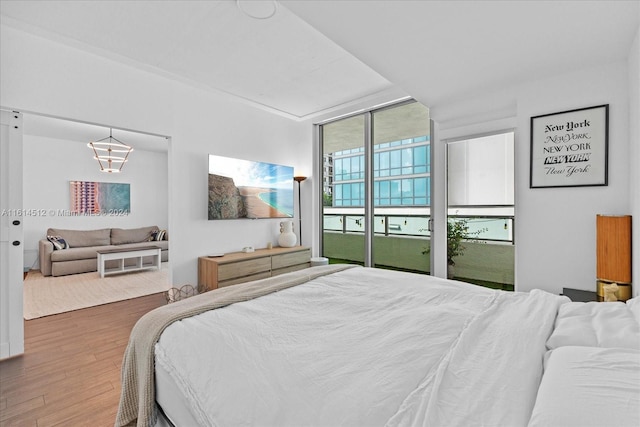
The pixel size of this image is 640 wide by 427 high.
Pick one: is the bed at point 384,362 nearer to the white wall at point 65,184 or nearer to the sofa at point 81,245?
the sofa at point 81,245

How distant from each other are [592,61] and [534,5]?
1.06m

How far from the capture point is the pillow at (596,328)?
100 centimetres

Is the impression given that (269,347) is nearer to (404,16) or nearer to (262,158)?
(404,16)

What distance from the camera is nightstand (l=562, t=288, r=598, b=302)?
6.89 feet

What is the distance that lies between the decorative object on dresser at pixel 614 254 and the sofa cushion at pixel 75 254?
6.95 metres

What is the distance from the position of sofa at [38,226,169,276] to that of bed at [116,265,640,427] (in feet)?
16.9

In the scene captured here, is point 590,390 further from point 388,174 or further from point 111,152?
point 111,152

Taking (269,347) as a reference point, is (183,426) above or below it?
below

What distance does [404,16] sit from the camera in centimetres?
176

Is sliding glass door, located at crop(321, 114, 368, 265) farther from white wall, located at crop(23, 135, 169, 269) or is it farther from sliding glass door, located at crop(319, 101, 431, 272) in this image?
white wall, located at crop(23, 135, 169, 269)

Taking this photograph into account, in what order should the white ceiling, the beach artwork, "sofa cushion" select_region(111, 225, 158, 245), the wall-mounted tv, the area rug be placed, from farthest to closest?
1. "sofa cushion" select_region(111, 225, 158, 245)
2. the beach artwork
3. the wall-mounted tv
4. the area rug
5. the white ceiling

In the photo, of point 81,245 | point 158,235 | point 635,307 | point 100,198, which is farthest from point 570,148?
point 100,198

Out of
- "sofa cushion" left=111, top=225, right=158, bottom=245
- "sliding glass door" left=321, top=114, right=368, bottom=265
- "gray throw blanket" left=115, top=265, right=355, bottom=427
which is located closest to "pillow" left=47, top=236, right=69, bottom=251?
"sofa cushion" left=111, top=225, right=158, bottom=245

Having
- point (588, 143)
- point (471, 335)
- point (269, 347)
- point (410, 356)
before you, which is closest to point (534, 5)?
point (588, 143)
